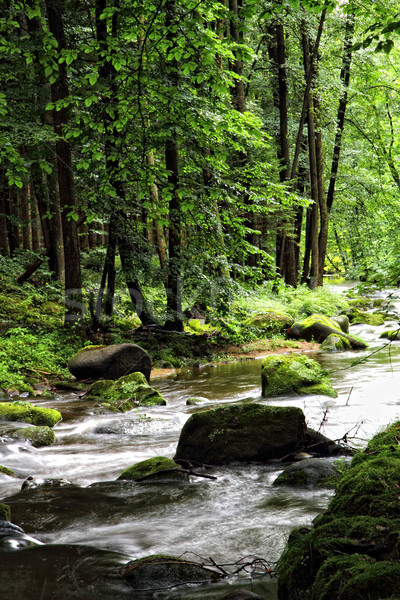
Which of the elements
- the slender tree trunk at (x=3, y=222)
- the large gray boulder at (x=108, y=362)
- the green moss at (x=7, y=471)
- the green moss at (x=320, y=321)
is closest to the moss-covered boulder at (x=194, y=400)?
the large gray boulder at (x=108, y=362)

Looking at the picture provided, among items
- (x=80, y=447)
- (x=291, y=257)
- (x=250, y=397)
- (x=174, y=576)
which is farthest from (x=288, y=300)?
(x=174, y=576)

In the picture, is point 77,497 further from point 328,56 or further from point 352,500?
point 328,56

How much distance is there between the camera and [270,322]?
19.2 meters

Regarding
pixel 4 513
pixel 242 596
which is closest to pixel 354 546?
pixel 242 596

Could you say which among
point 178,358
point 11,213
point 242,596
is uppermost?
point 11,213

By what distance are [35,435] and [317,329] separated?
12.6 m

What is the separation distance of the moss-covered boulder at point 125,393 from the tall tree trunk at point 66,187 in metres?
3.41

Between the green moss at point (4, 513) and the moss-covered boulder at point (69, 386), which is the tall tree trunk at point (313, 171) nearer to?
the moss-covered boulder at point (69, 386)

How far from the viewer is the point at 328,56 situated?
80.8ft

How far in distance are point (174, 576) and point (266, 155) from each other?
19.6 metres

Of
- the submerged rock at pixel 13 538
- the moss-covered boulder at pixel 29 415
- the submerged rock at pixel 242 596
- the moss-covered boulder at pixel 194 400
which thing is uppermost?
the submerged rock at pixel 242 596

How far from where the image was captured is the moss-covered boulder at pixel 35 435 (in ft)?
25.0

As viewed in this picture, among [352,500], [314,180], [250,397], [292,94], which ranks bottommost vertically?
[250,397]

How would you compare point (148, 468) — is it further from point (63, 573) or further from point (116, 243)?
point (116, 243)
